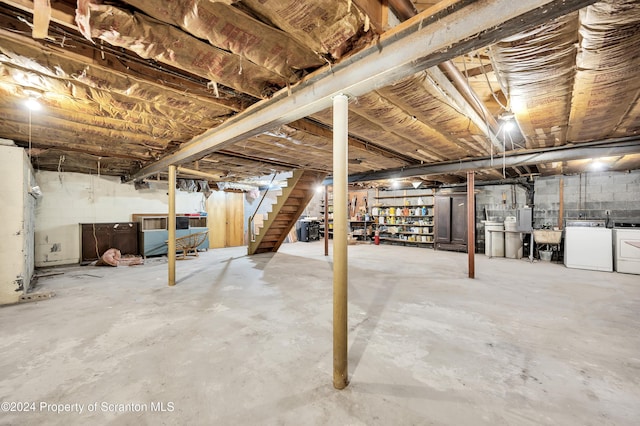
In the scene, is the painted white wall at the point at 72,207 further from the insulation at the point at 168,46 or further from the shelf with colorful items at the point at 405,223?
the shelf with colorful items at the point at 405,223

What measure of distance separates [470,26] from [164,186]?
325 inches

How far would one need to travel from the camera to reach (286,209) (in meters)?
6.45

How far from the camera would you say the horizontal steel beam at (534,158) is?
3492mm

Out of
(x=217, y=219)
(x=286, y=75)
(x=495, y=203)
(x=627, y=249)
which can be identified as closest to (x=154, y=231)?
(x=217, y=219)

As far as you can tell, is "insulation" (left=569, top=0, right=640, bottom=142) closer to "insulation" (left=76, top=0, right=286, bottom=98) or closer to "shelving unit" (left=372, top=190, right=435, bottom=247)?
"insulation" (left=76, top=0, right=286, bottom=98)

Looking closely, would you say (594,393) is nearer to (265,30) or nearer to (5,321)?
(265,30)

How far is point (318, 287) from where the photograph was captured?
408 cm

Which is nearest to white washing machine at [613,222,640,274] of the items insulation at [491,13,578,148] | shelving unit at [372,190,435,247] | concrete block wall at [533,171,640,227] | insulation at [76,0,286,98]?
concrete block wall at [533,171,640,227]

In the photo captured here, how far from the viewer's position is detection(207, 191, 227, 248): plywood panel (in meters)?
8.86

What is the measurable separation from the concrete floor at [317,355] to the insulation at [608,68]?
7.09 ft

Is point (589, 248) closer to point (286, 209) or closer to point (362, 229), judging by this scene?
point (286, 209)


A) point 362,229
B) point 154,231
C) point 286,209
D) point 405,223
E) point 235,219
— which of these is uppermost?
point 286,209

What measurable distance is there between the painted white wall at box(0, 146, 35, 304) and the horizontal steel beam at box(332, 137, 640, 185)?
20.0 ft

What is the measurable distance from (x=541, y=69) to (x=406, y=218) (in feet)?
26.7
